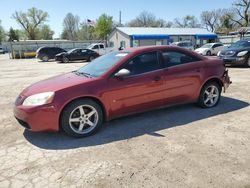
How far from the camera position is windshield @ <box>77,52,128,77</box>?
14.5 ft

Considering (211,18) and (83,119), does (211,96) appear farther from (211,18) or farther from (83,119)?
(211,18)

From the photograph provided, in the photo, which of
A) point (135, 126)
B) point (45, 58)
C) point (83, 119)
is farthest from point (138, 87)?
point (45, 58)

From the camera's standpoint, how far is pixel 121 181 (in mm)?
2816

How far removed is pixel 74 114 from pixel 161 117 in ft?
6.01

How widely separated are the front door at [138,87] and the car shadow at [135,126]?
1.01 feet

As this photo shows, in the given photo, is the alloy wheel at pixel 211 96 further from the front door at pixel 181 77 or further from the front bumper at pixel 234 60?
the front bumper at pixel 234 60

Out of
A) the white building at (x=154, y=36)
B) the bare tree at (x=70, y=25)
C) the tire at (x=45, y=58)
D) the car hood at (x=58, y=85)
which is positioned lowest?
the tire at (x=45, y=58)

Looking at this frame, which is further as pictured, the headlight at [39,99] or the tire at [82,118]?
the tire at [82,118]

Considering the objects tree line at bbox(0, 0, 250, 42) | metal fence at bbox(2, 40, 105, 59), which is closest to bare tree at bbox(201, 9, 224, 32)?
tree line at bbox(0, 0, 250, 42)

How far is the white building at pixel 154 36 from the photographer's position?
36.7 m

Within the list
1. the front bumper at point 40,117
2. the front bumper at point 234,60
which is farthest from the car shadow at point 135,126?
the front bumper at point 234,60

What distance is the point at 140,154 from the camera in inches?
135

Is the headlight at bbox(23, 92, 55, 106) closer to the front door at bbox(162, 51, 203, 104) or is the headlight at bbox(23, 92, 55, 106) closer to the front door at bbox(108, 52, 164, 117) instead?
the front door at bbox(108, 52, 164, 117)

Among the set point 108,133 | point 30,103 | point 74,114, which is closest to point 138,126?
point 108,133
